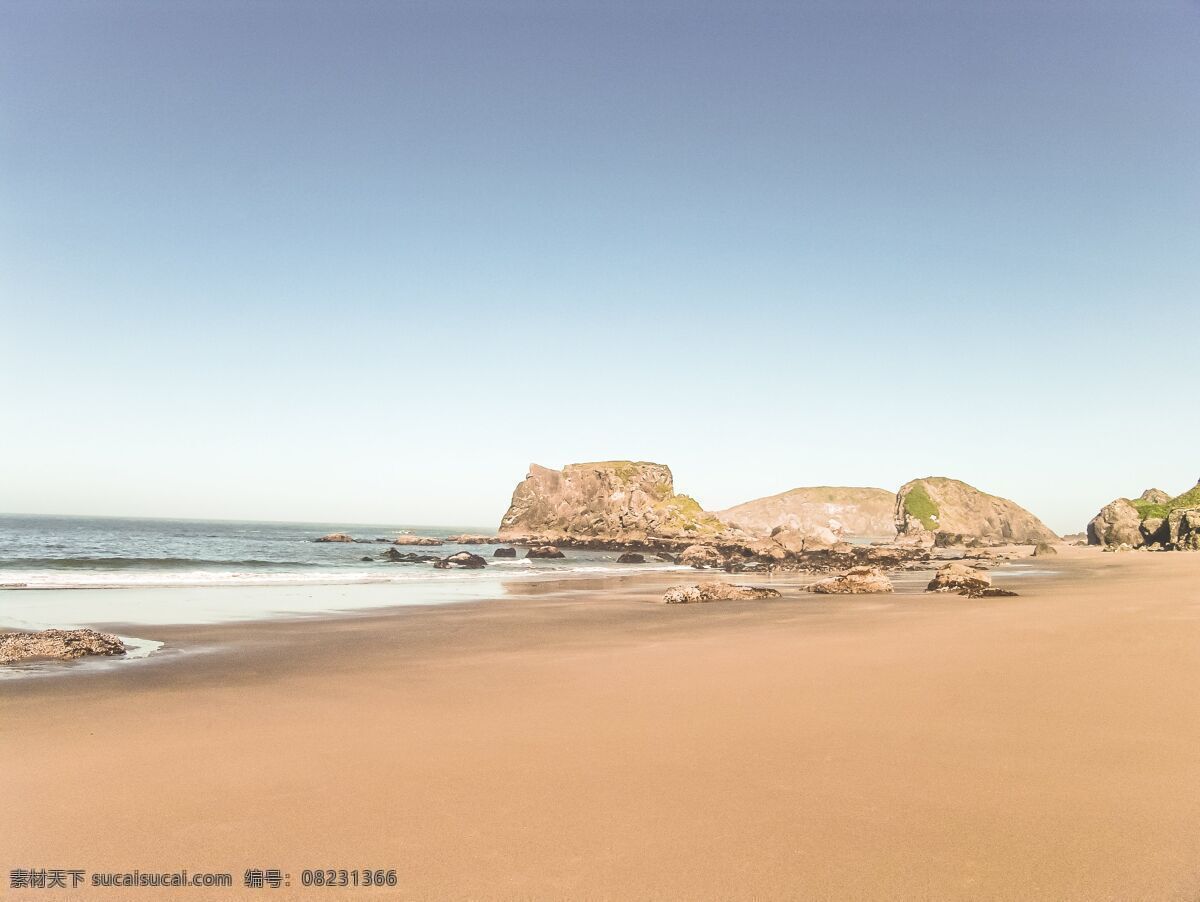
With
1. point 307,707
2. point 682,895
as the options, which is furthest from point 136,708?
point 682,895

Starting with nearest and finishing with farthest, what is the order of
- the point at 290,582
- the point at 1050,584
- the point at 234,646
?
the point at 234,646
the point at 1050,584
the point at 290,582

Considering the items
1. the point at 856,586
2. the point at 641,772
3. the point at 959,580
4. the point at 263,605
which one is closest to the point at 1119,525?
the point at 959,580

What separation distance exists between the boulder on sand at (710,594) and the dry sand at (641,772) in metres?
9.60

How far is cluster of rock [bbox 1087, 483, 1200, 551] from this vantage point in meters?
48.9

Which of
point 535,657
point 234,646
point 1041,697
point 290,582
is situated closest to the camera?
point 1041,697

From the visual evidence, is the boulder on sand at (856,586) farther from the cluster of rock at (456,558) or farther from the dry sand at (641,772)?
the cluster of rock at (456,558)

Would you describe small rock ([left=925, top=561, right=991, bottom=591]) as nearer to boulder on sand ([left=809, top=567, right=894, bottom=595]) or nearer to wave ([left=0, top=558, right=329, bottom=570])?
boulder on sand ([left=809, top=567, right=894, bottom=595])

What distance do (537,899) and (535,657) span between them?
7.12 m

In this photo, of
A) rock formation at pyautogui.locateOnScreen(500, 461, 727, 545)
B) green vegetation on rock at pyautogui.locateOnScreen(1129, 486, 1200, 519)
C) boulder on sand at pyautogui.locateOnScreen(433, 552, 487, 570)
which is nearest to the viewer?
boulder on sand at pyautogui.locateOnScreen(433, 552, 487, 570)

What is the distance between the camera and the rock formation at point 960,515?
119 metres

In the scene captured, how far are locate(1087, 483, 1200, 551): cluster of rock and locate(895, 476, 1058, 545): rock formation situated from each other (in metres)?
42.9

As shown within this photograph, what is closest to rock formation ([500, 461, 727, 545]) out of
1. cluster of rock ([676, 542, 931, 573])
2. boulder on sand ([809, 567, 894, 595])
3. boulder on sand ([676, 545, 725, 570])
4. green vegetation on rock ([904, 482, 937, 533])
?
cluster of rock ([676, 542, 931, 573])

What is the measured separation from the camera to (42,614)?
15773 millimetres

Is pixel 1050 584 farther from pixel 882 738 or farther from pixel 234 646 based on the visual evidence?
pixel 234 646
